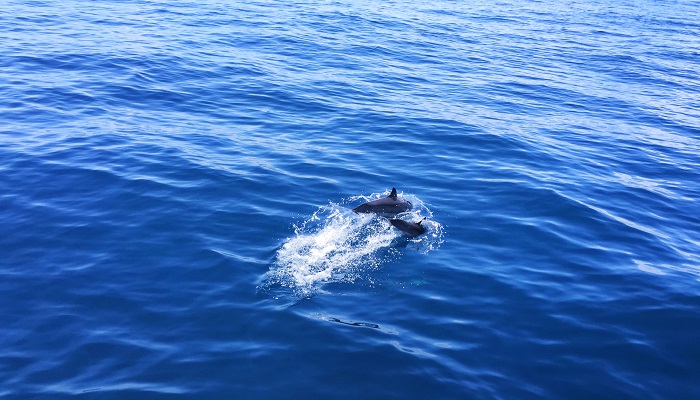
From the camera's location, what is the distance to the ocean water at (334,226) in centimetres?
1262

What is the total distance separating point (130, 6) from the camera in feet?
158

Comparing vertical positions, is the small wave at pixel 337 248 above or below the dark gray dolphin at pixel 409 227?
below

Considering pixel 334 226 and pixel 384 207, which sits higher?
pixel 384 207

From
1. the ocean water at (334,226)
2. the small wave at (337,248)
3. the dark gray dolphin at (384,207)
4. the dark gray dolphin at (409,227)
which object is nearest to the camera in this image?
the ocean water at (334,226)

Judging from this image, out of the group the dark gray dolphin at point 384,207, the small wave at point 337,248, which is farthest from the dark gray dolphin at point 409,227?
the dark gray dolphin at point 384,207

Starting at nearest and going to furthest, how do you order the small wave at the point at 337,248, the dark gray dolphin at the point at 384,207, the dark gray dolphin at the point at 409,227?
the small wave at the point at 337,248
the dark gray dolphin at the point at 409,227
the dark gray dolphin at the point at 384,207

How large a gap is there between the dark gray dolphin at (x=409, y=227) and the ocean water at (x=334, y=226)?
0.23 meters

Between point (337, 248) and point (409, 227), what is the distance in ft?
7.51

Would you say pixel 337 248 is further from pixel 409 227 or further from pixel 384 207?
pixel 384 207

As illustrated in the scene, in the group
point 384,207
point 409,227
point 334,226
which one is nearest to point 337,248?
point 334,226

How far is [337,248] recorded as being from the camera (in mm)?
16859

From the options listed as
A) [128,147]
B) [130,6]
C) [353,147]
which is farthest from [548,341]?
[130,6]

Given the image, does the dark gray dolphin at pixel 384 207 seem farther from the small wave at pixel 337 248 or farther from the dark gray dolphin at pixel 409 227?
the dark gray dolphin at pixel 409 227

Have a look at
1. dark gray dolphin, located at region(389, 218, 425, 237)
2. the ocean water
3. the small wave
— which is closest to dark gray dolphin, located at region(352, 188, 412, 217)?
the small wave
